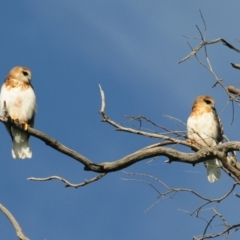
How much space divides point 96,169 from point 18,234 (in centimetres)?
86

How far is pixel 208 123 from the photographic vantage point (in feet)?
31.3

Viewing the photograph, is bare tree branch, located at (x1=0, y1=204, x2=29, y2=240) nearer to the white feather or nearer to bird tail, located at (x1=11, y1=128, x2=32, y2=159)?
bird tail, located at (x1=11, y1=128, x2=32, y2=159)

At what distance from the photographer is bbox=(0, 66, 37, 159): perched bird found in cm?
858

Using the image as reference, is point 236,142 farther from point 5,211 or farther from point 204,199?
point 5,211

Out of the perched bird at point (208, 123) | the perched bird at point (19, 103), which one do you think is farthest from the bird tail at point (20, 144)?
the perched bird at point (208, 123)

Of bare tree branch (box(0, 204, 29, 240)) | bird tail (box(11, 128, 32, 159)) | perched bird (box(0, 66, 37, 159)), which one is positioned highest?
perched bird (box(0, 66, 37, 159))

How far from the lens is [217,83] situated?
6.00 metres

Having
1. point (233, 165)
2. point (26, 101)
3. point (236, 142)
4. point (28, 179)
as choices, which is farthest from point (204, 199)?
point (26, 101)

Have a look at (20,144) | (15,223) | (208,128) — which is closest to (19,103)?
(20,144)

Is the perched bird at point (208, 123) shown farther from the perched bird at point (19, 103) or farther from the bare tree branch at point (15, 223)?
the bare tree branch at point (15, 223)

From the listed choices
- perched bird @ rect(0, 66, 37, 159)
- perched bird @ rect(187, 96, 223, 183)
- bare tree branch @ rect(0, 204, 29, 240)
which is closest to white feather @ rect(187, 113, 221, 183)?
perched bird @ rect(187, 96, 223, 183)

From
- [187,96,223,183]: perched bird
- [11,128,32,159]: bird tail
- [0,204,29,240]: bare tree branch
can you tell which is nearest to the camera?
[0,204,29,240]: bare tree branch

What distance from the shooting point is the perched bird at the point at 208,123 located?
30.6ft

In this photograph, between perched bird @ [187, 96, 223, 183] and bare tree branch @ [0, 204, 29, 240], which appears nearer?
bare tree branch @ [0, 204, 29, 240]
